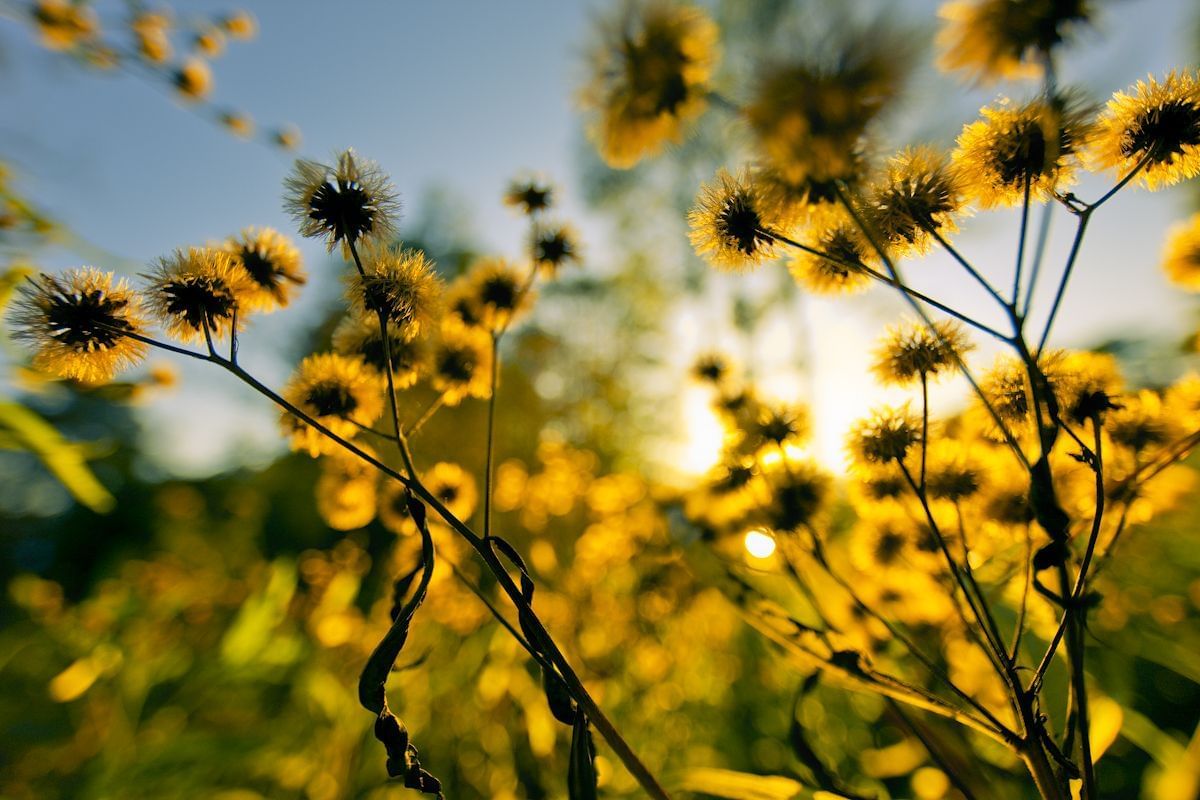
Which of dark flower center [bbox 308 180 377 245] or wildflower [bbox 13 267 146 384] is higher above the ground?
dark flower center [bbox 308 180 377 245]

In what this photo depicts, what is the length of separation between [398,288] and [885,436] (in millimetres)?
610

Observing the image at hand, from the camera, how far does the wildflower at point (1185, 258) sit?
2.70 feet

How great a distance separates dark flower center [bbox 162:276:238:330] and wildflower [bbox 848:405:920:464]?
80cm

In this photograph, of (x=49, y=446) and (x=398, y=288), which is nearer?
(x=398, y=288)

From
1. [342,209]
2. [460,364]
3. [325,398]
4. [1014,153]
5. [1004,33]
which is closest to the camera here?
[1004,33]

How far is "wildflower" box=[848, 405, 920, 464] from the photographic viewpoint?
2.37ft

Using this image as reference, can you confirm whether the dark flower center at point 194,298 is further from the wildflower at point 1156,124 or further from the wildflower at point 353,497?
the wildflower at point 1156,124

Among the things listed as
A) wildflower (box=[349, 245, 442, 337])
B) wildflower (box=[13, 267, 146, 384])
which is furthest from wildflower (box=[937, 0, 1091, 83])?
wildflower (box=[13, 267, 146, 384])

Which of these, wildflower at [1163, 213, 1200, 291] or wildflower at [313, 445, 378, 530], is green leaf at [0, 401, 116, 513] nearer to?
wildflower at [313, 445, 378, 530]

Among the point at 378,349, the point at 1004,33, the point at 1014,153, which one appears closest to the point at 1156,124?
the point at 1014,153

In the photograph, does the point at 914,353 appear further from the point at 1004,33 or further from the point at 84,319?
the point at 84,319

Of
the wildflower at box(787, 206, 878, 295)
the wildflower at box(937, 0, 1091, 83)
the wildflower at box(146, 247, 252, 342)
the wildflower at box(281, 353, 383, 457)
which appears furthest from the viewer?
the wildflower at box(281, 353, 383, 457)

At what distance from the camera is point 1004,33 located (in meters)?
0.43

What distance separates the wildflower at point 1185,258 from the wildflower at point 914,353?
1.46 ft
